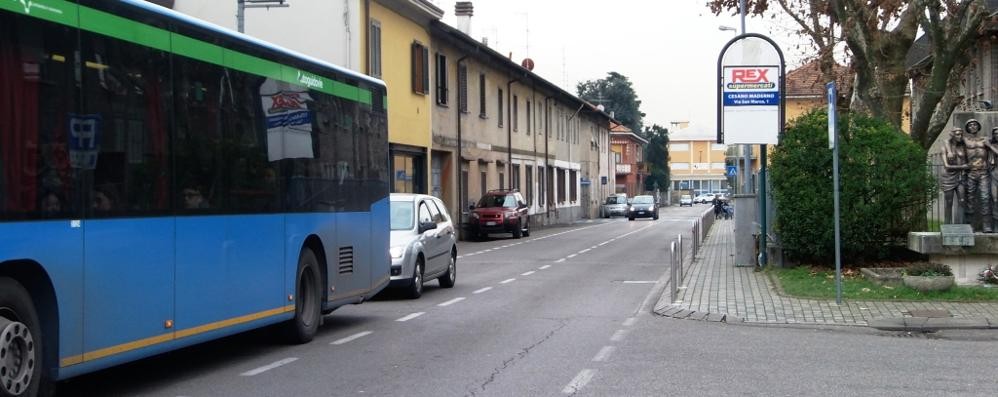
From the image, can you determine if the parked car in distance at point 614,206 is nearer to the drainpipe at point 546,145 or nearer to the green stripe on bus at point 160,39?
the drainpipe at point 546,145

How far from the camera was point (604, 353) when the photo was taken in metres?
11.1

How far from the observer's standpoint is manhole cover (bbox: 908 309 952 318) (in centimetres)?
1357

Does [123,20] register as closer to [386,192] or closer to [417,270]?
[386,192]

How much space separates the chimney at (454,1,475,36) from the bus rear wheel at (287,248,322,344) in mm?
39413

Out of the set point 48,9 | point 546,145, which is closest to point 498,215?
point 546,145

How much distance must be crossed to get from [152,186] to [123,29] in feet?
3.94

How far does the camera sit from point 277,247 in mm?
11039

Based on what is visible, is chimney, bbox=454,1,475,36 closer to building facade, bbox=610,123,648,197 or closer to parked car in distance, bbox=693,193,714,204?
building facade, bbox=610,123,648,197

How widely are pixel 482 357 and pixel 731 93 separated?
12.4 meters

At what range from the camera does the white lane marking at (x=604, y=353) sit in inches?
421

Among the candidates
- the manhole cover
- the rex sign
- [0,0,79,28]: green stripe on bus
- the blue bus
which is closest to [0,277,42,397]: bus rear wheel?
the blue bus

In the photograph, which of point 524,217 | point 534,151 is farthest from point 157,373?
point 534,151

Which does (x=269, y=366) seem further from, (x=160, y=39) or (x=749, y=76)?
(x=749, y=76)

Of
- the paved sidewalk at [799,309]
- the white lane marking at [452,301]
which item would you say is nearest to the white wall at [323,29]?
the white lane marking at [452,301]
